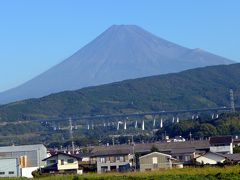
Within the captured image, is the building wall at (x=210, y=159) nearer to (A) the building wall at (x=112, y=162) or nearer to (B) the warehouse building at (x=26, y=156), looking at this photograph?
(A) the building wall at (x=112, y=162)

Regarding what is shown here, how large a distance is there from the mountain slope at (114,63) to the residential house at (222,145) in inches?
4376

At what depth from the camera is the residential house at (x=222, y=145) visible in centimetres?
2677

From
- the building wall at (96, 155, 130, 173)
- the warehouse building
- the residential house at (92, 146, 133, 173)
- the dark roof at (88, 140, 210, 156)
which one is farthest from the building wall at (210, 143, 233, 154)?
the warehouse building

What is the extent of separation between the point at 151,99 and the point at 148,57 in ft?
270

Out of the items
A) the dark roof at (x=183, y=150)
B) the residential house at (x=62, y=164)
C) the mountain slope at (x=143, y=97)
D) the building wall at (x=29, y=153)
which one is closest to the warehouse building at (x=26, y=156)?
the building wall at (x=29, y=153)

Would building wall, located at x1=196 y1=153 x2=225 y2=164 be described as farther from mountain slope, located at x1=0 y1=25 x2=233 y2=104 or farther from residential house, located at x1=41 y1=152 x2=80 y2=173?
mountain slope, located at x1=0 y1=25 x2=233 y2=104

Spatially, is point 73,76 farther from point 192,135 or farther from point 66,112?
point 192,135

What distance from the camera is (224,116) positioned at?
4616 cm

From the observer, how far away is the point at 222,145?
28234 millimetres

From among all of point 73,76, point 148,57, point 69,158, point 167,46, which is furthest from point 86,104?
point 167,46

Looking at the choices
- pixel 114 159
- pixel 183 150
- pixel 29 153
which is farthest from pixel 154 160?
pixel 29 153

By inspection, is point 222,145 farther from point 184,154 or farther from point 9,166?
point 9,166

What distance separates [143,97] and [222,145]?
185ft

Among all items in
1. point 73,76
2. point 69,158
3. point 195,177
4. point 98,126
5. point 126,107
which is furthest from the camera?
point 73,76
